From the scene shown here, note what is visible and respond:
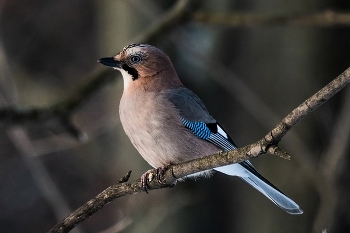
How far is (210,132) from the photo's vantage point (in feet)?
14.2

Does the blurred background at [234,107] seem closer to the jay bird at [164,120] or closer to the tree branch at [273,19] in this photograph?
the tree branch at [273,19]

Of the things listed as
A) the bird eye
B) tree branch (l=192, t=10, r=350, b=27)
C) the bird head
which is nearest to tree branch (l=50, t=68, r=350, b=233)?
the bird head

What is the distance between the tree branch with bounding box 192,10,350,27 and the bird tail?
191cm

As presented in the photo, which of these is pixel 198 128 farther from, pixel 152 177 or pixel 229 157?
pixel 229 157

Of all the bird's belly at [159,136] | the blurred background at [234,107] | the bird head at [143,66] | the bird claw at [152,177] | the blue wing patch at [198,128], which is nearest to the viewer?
the bird claw at [152,177]

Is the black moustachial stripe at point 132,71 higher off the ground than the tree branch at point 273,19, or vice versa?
the tree branch at point 273,19

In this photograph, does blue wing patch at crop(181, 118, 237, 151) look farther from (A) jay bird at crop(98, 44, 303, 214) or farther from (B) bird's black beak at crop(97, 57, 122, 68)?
(B) bird's black beak at crop(97, 57, 122, 68)

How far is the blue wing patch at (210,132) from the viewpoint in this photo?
423 cm

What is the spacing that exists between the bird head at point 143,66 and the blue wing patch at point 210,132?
0.34 metres

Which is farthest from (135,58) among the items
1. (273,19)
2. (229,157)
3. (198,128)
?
(273,19)

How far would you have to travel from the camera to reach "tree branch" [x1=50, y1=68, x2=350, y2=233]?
2.46 meters

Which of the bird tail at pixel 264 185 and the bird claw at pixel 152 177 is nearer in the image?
the bird claw at pixel 152 177

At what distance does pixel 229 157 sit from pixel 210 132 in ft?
4.90

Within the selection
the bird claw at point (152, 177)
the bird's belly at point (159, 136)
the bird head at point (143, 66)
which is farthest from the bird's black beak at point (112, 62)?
the bird claw at point (152, 177)
